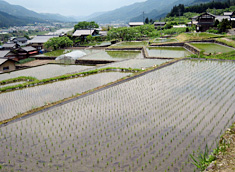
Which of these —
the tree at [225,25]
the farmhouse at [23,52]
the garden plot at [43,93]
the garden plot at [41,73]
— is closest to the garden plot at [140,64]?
the garden plot at [43,93]

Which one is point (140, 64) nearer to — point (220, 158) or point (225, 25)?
point (220, 158)

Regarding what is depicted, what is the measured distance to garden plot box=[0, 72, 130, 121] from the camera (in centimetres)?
834

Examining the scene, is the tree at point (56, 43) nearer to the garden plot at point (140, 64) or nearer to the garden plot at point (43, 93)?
the garden plot at point (140, 64)

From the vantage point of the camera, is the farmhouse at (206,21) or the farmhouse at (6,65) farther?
the farmhouse at (206,21)

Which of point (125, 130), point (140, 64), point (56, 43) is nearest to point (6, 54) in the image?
point (56, 43)

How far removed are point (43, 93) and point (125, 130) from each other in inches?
232

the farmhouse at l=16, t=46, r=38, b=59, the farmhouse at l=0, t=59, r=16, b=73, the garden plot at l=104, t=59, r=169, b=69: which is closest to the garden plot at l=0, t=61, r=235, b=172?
the garden plot at l=104, t=59, r=169, b=69

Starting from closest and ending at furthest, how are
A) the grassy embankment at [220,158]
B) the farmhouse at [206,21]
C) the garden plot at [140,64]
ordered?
the grassy embankment at [220,158], the garden plot at [140,64], the farmhouse at [206,21]

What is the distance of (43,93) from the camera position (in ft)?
33.7

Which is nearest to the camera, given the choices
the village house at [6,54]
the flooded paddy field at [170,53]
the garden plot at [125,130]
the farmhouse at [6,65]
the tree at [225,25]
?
the garden plot at [125,130]

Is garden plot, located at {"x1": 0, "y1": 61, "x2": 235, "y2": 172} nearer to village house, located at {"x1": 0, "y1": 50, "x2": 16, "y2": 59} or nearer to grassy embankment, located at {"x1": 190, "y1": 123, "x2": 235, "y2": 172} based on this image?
grassy embankment, located at {"x1": 190, "y1": 123, "x2": 235, "y2": 172}

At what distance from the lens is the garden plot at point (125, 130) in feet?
14.9

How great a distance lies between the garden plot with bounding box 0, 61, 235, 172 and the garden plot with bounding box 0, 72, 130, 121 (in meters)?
1.38

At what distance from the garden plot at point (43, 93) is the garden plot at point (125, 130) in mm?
1380
